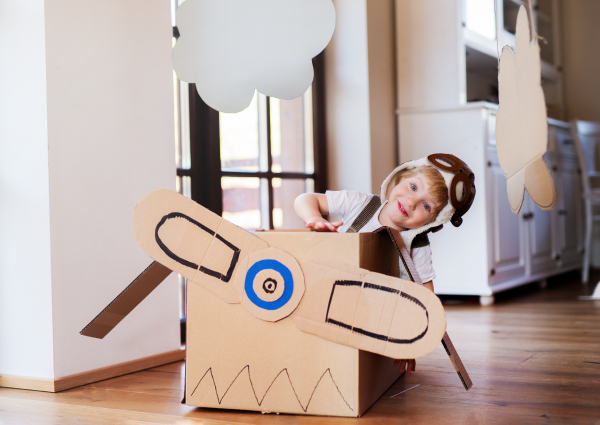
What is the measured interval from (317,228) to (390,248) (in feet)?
0.58

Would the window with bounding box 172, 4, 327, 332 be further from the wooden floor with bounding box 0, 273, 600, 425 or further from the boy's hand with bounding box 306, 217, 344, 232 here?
the boy's hand with bounding box 306, 217, 344, 232

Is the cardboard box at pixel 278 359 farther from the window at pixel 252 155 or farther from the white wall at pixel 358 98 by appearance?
the white wall at pixel 358 98

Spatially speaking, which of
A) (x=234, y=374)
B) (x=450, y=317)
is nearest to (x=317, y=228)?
(x=234, y=374)

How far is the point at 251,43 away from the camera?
969mm

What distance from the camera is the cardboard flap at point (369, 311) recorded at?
823 millimetres

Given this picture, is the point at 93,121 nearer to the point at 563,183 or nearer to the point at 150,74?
the point at 150,74

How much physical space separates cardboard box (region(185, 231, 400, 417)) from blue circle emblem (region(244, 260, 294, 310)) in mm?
27

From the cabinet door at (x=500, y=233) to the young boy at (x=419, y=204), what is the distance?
122 centimetres

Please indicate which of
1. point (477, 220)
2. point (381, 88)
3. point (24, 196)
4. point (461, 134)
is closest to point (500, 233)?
point (477, 220)

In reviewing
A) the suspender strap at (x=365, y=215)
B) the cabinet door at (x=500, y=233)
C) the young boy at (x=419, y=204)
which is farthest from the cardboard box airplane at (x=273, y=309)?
the cabinet door at (x=500, y=233)

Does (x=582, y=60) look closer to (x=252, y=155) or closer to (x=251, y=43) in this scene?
(x=252, y=155)

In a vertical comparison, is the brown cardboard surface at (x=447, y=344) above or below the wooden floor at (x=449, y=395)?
above

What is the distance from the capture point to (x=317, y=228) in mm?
964

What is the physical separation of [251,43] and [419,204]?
408mm
